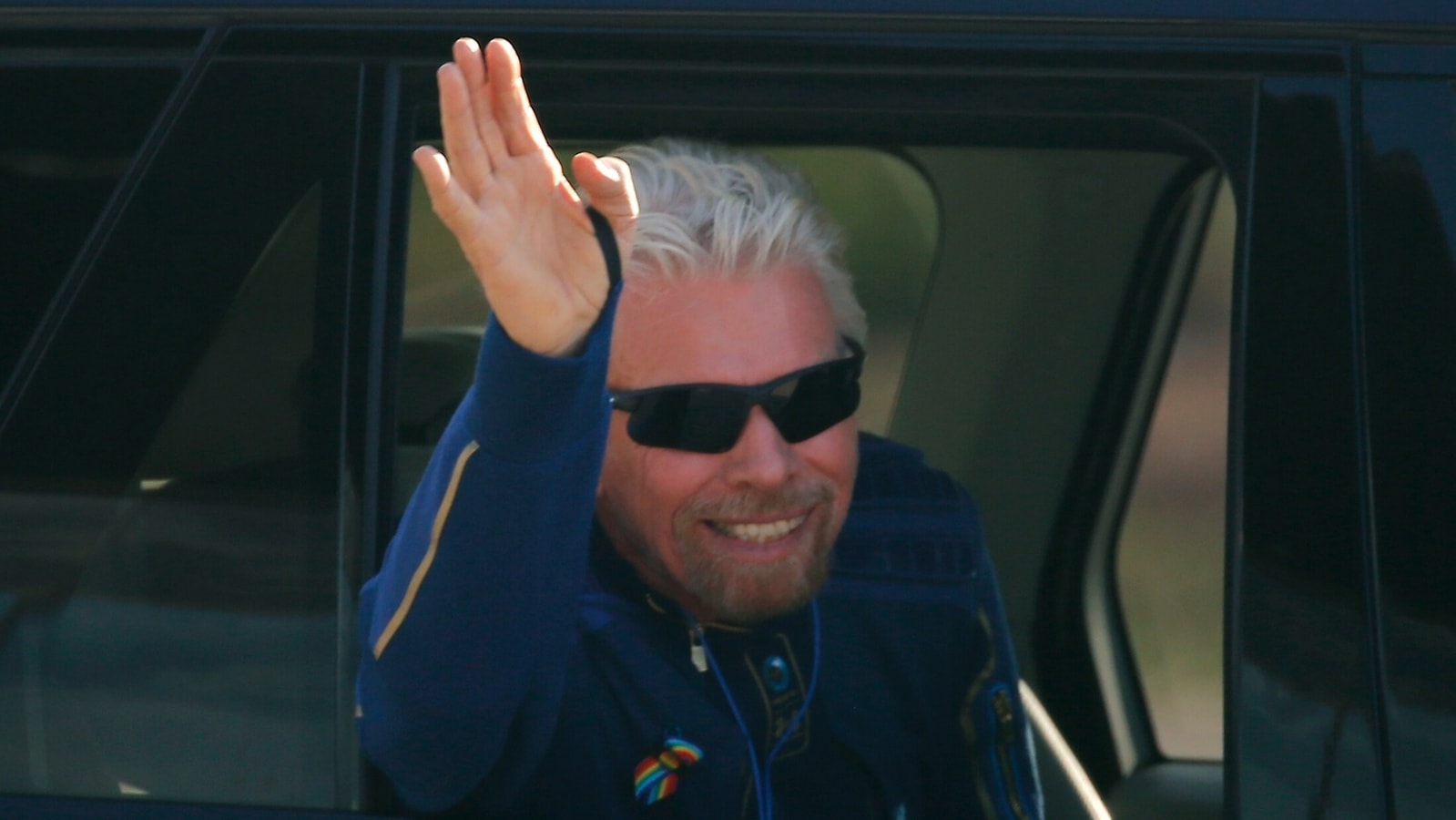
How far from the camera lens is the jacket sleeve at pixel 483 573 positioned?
1278 millimetres

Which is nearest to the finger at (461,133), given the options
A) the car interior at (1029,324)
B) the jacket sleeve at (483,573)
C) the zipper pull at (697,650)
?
the jacket sleeve at (483,573)

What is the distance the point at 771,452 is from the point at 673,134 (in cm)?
34

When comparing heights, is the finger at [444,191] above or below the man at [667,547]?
above

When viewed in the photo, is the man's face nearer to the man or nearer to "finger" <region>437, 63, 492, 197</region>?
the man

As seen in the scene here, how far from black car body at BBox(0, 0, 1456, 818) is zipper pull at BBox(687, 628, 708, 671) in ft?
1.34

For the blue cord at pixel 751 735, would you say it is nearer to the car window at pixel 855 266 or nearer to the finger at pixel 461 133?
the car window at pixel 855 266

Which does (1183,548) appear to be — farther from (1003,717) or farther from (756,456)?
(756,456)

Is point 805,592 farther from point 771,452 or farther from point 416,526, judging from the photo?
point 416,526

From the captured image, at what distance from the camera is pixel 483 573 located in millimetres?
1335

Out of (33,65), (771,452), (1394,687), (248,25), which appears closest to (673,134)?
(771,452)

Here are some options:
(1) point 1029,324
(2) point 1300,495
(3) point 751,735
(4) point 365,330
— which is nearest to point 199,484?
(4) point 365,330

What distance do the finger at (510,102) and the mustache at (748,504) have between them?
61 cm

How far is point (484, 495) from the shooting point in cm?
130

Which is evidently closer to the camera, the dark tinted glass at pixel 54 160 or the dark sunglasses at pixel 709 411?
the dark tinted glass at pixel 54 160
